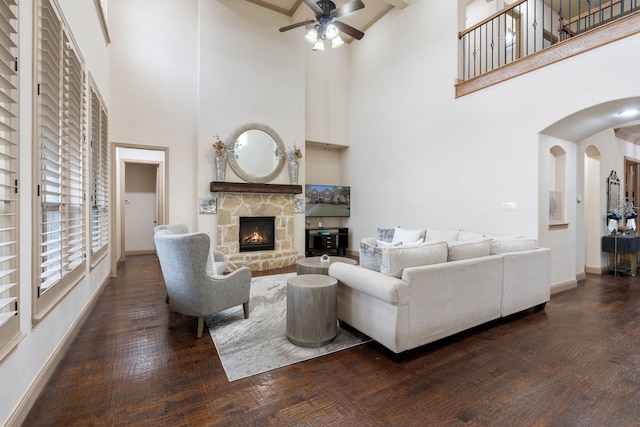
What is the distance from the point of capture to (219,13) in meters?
5.73

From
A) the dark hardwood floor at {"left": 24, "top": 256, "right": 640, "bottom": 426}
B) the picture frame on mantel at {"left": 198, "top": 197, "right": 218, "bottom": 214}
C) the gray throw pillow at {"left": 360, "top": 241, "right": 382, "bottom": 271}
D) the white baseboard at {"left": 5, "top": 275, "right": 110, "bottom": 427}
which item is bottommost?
the dark hardwood floor at {"left": 24, "top": 256, "right": 640, "bottom": 426}

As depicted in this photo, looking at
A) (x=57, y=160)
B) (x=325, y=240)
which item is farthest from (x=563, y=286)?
(x=57, y=160)

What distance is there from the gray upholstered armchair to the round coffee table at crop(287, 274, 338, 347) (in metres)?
0.70

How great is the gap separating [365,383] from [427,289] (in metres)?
0.88

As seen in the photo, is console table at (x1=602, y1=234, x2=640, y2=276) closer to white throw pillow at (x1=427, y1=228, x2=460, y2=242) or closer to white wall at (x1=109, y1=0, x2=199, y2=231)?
white throw pillow at (x1=427, y1=228, x2=460, y2=242)

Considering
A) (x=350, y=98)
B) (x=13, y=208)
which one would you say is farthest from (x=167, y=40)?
(x=13, y=208)

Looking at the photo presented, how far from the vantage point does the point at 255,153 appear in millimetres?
6043

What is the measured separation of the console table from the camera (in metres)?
5.17

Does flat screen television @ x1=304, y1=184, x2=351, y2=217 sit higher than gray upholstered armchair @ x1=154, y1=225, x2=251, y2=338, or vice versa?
flat screen television @ x1=304, y1=184, x2=351, y2=217

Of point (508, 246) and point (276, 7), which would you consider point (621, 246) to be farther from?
point (276, 7)

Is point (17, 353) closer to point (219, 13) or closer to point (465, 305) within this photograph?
point (465, 305)

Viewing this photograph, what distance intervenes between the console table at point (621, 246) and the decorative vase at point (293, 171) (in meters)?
5.93

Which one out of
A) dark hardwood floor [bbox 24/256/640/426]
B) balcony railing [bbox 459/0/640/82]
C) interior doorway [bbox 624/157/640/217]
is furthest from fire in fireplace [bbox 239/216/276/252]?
interior doorway [bbox 624/157/640/217]

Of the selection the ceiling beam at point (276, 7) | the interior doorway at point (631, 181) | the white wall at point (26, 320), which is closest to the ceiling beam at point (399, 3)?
the ceiling beam at point (276, 7)
